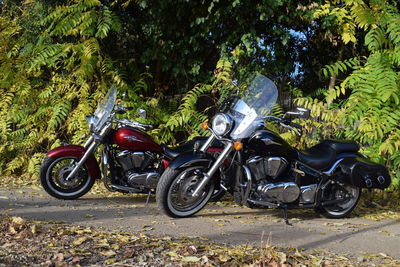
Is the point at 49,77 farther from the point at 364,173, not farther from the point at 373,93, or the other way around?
the point at 364,173

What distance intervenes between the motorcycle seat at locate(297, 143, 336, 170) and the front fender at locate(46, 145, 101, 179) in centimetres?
267

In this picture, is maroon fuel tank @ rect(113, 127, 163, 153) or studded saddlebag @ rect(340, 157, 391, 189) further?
maroon fuel tank @ rect(113, 127, 163, 153)

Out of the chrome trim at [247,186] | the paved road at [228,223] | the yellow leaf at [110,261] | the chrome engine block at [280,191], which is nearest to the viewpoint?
the yellow leaf at [110,261]

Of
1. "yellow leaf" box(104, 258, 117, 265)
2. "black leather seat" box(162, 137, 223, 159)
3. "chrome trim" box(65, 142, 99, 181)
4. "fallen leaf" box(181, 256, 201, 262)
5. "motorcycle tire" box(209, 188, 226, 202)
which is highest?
"black leather seat" box(162, 137, 223, 159)

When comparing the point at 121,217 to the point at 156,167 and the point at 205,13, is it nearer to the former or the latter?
the point at 156,167

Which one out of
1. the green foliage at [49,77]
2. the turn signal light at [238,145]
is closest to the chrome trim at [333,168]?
the turn signal light at [238,145]

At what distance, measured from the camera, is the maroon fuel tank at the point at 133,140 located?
20.2ft

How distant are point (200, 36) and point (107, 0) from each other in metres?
2.01

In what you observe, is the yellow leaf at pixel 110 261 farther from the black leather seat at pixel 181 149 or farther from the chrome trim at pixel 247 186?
the black leather seat at pixel 181 149

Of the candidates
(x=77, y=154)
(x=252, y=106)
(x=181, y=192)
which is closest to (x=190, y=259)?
(x=181, y=192)

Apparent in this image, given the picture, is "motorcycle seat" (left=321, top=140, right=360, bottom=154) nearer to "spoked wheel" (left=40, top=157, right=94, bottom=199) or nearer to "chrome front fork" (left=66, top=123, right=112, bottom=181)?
"chrome front fork" (left=66, top=123, right=112, bottom=181)

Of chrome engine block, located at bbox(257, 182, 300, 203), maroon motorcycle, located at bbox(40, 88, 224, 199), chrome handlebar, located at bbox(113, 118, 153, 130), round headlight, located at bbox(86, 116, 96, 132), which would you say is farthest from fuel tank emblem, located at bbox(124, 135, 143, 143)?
chrome engine block, located at bbox(257, 182, 300, 203)

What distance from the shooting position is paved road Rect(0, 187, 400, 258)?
4.59 m

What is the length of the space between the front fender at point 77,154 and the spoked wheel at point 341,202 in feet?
9.56
